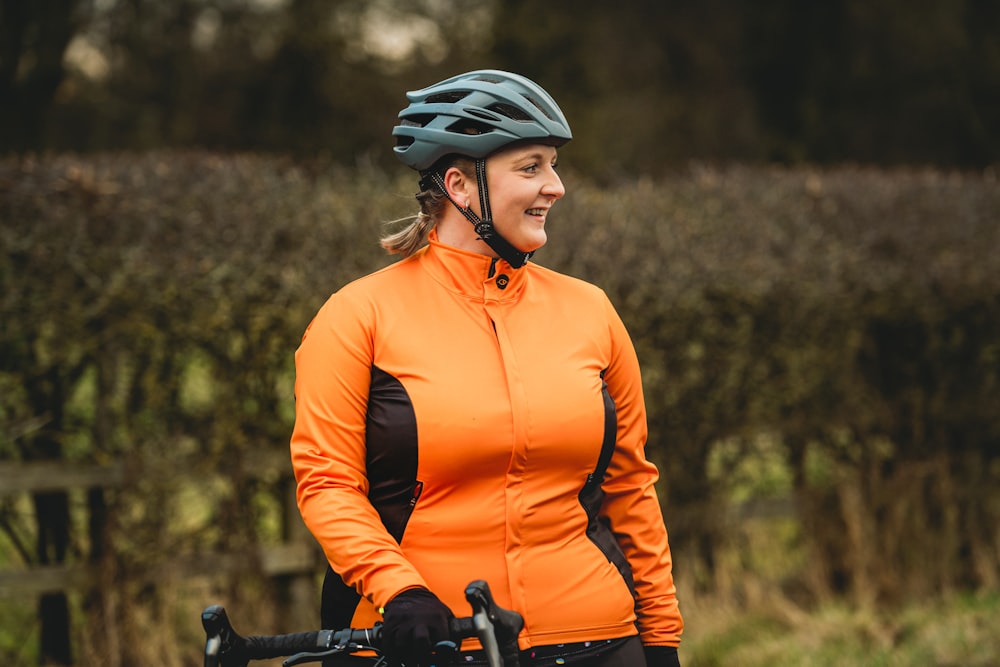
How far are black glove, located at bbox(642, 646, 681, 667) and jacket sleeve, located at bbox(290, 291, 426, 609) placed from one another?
2.24ft

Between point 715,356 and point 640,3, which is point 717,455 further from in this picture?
point 640,3

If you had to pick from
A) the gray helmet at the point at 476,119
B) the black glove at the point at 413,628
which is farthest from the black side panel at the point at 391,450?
the gray helmet at the point at 476,119

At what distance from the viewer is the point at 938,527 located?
638cm

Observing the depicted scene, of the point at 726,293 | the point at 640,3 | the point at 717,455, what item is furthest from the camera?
the point at 640,3

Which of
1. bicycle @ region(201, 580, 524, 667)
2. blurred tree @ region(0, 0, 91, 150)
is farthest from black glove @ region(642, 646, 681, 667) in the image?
blurred tree @ region(0, 0, 91, 150)

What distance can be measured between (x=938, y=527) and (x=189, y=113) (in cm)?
985

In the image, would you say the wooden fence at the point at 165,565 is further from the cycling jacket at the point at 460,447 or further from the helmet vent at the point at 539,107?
the helmet vent at the point at 539,107

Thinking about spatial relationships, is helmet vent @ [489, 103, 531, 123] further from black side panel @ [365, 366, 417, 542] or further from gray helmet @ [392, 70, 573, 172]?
black side panel @ [365, 366, 417, 542]

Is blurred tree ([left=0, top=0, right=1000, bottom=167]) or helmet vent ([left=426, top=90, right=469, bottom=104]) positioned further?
blurred tree ([left=0, top=0, right=1000, bottom=167])

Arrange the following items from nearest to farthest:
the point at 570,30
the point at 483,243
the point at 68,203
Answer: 1. the point at 483,243
2. the point at 68,203
3. the point at 570,30

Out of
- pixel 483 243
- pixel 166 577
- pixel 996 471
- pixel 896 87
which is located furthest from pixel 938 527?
pixel 896 87

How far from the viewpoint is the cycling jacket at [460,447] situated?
224 cm

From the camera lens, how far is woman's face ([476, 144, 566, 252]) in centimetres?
237

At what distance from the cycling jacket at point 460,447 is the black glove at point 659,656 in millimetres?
132
